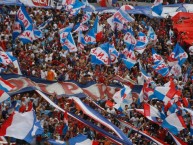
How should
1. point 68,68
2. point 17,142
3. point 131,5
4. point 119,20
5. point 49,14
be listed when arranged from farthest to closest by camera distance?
point 131,5 < point 49,14 < point 119,20 < point 68,68 < point 17,142

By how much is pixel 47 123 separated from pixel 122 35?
11.9 m

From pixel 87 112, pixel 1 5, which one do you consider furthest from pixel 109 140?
pixel 1 5

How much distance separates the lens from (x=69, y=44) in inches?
1109

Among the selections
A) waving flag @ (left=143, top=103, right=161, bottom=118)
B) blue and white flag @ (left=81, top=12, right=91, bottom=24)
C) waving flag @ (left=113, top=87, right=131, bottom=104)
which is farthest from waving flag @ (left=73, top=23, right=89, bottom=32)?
waving flag @ (left=143, top=103, right=161, bottom=118)

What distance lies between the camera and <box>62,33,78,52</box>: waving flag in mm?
28156

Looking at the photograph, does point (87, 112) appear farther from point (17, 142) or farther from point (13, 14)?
point (13, 14)

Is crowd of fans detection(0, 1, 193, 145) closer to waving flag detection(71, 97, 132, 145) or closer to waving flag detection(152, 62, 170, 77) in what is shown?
waving flag detection(152, 62, 170, 77)

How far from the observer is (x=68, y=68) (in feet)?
88.3

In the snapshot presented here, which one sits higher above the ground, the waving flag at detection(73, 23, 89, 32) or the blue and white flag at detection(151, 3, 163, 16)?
the blue and white flag at detection(151, 3, 163, 16)

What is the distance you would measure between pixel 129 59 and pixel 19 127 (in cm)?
1156

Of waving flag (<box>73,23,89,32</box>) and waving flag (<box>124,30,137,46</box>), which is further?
waving flag (<box>73,23,89,32</box>)

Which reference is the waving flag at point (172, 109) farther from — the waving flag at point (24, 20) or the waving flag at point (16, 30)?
the waving flag at point (16, 30)

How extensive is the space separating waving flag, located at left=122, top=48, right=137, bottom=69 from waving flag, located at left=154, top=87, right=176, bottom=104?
4.55 meters

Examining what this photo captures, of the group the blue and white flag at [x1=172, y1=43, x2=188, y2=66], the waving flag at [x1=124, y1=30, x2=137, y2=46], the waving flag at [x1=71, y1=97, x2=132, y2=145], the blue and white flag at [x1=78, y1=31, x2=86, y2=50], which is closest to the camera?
the waving flag at [x1=71, y1=97, x2=132, y2=145]
